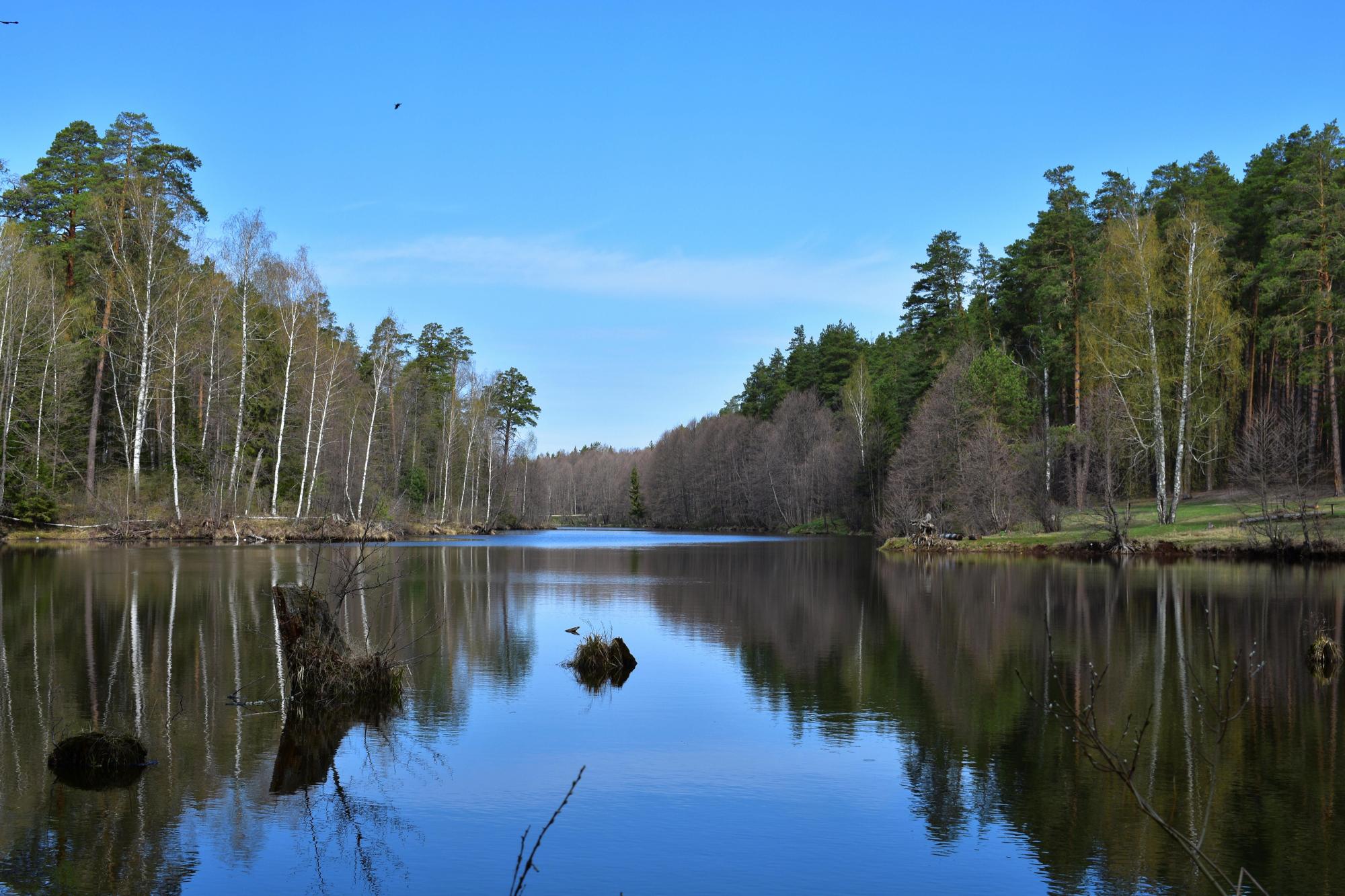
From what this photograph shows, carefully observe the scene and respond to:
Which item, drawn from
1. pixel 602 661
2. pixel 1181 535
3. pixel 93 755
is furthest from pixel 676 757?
pixel 1181 535

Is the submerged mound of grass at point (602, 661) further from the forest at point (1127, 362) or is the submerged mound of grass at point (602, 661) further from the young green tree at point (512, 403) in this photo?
the young green tree at point (512, 403)

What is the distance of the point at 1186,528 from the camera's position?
3788 centimetres

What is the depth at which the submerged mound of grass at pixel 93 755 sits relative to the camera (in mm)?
8891

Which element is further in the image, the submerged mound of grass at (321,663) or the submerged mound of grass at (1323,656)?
the submerged mound of grass at (1323,656)

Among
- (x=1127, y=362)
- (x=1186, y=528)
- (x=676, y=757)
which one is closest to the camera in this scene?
(x=676, y=757)

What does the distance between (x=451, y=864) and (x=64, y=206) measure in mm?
55690

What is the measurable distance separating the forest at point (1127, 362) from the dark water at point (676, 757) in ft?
74.0

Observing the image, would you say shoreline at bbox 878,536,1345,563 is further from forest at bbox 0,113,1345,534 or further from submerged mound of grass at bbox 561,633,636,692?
submerged mound of grass at bbox 561,633,636,692

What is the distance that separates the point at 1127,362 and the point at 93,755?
4176 cm

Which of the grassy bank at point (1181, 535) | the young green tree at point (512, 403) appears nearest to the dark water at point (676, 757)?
the grassy bank at point (1181, 535)

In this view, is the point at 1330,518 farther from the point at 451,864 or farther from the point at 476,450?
the point at 476,450

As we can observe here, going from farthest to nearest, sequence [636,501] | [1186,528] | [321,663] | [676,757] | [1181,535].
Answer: [636,501], [1186,528], [1181,535], [321,663], [676,757]

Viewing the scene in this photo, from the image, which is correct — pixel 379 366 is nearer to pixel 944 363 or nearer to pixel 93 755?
pixel 944 363

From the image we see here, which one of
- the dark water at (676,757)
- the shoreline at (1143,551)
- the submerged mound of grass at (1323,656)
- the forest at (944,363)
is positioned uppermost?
the forest at (944,363)
